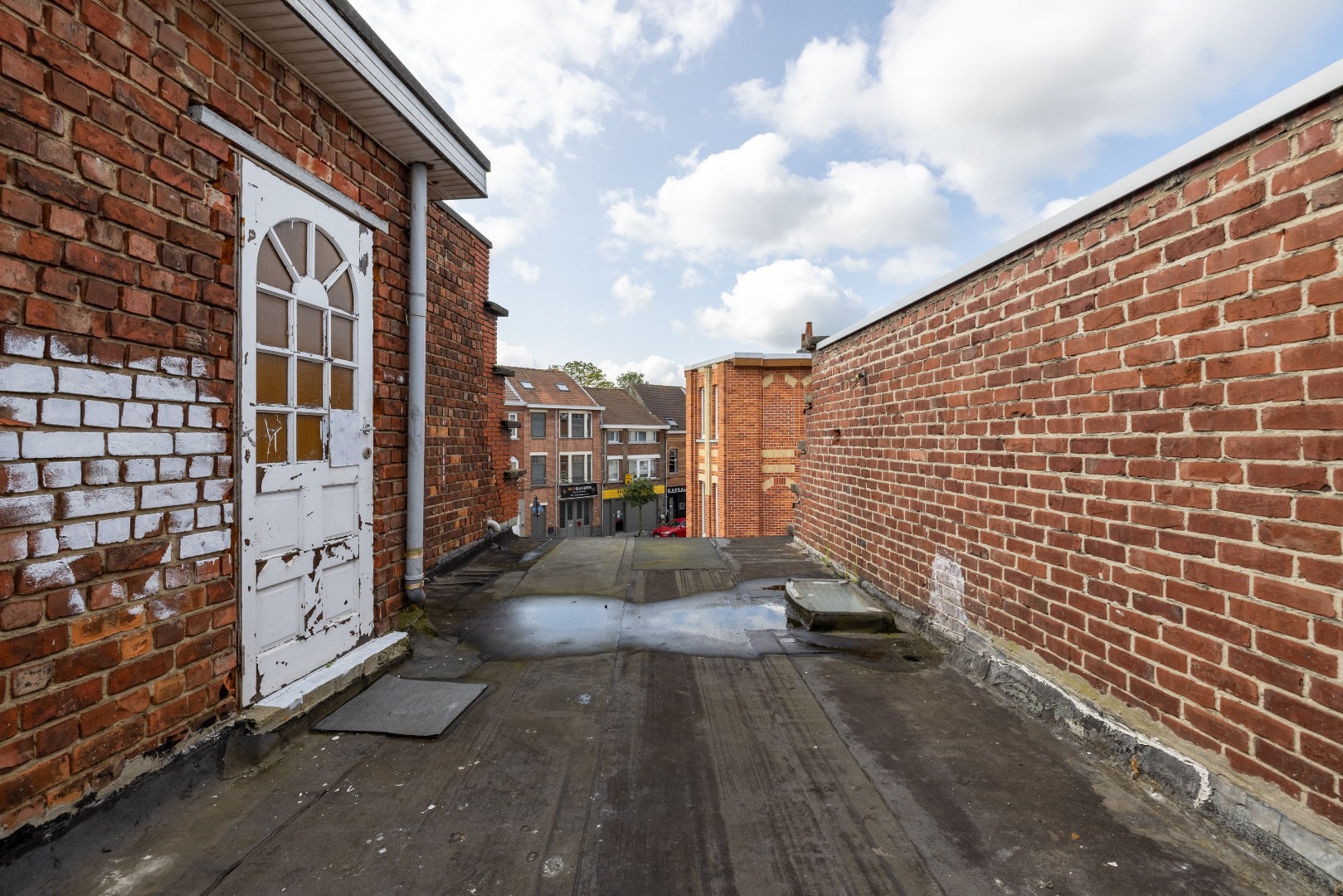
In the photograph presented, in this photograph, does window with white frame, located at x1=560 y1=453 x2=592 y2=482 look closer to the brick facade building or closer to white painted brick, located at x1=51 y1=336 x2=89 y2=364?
the brick facade building

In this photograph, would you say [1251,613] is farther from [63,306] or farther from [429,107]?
[429,107]

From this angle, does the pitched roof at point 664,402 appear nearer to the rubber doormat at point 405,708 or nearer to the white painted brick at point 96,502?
the rubber doormat at point 405,708

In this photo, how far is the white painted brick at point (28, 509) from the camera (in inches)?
75.7

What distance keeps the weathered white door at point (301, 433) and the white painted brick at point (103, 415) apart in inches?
20.5

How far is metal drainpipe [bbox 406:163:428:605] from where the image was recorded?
416cm

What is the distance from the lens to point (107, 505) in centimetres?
222

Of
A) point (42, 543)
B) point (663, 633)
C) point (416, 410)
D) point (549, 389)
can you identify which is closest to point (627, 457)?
point (549, 389)

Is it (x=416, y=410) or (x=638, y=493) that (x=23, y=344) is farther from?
(x=638, y=493)

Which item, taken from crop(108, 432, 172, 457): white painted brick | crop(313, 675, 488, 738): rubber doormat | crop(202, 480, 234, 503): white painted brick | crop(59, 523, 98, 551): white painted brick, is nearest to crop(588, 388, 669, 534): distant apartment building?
crop(313, 675, 488, 738): rubber doormat

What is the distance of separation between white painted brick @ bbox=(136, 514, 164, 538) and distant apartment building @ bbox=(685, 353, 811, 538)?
1517 cm

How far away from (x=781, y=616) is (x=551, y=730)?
8.42 ft

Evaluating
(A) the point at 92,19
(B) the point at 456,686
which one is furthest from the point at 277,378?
(B) the point at 456,686

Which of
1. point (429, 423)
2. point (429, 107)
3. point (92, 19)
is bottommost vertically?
point (429, 423)

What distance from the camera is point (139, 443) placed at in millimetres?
2318
